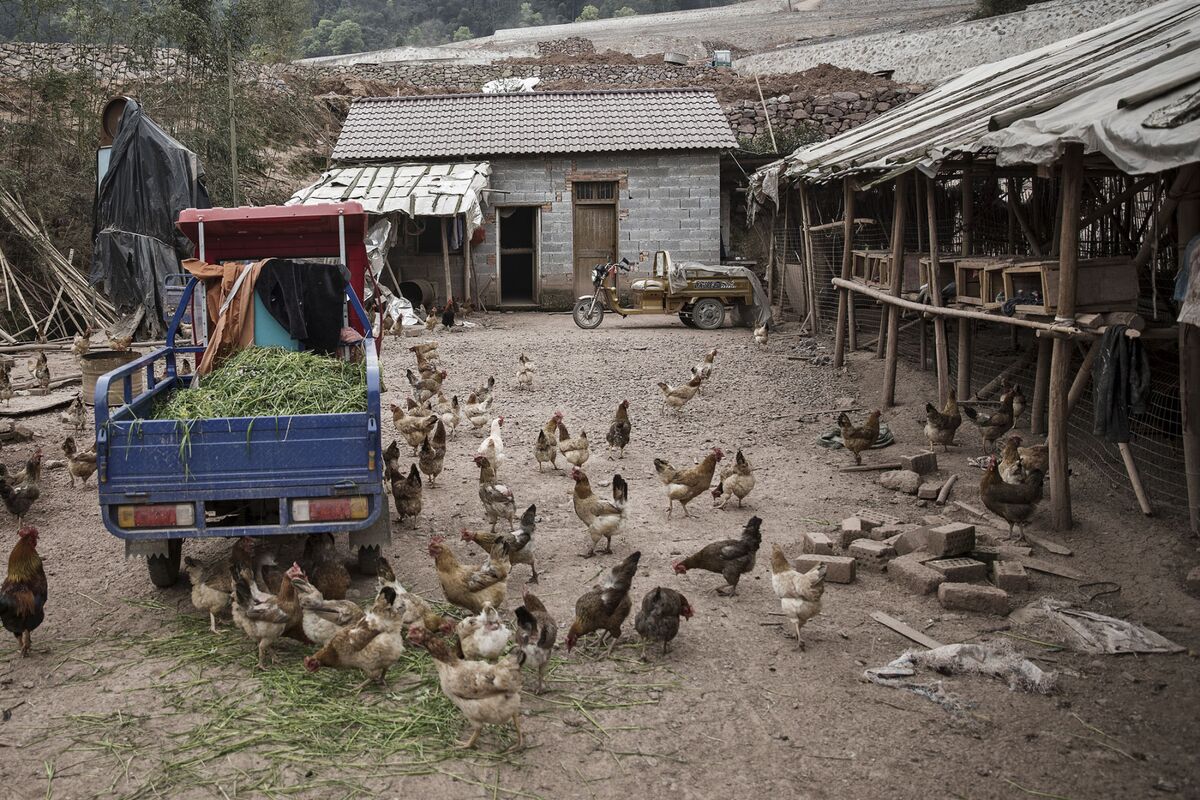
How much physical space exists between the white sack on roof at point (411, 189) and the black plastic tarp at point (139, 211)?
4.29 m

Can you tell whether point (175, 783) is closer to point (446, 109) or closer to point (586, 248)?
point (586, 248)

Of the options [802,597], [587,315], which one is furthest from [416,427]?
[587,315]

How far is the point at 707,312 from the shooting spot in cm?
1955

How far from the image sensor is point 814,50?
3684 centimetres

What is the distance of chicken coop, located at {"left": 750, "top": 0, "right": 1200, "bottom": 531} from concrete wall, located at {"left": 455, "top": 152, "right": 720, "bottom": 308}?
741 cm

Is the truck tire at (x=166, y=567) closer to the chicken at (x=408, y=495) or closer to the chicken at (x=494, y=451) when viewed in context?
the chicken at (x=408, y=495)

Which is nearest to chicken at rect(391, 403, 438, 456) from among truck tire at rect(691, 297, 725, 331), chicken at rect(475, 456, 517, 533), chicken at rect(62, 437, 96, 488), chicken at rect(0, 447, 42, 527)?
chicken at rect(475, 456, 517, 533)

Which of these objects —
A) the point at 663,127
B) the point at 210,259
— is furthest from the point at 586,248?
the point at 210,259

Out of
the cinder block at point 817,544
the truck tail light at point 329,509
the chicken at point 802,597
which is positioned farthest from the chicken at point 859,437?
the truck tail light at point 329,509

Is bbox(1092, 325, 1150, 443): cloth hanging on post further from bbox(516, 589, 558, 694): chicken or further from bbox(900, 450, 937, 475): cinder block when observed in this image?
bbox(516, 589, 558, 694): chicken

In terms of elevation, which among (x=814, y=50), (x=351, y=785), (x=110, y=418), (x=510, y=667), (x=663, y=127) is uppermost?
(x=814, y=50)

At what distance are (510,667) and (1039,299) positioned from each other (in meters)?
5.92

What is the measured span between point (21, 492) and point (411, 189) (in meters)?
14.7

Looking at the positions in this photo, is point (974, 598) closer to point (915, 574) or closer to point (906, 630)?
point (915, 574)
